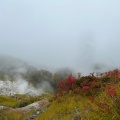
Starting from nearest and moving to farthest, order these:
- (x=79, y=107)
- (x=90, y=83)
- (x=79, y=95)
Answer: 1. (x=79, y=107)
2. (x=79, y=95)
3. (x=90, y=83)

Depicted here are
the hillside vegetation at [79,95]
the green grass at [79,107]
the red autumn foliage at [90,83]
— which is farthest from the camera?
the red autumn foliage at [90,83]

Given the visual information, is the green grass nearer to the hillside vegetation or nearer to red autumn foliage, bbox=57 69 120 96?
the hillside vegetation

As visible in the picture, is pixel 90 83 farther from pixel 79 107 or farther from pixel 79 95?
pixel 79 107

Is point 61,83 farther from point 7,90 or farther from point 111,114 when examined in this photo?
point 7,90

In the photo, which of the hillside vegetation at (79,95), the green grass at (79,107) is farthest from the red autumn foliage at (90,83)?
the green grass at (79,107)

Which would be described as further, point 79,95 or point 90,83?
point 90,83

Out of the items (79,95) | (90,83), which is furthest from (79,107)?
(90,83)

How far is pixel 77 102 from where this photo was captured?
16.8m

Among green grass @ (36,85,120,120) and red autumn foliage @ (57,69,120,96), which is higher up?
red autumn foliage @ (57,69,120,96)

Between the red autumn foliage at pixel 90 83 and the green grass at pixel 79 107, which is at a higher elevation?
the red autumn foliage at pixel 90 83

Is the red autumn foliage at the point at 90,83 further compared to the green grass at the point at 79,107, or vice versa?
the red autumn foliage at the point at 90,83

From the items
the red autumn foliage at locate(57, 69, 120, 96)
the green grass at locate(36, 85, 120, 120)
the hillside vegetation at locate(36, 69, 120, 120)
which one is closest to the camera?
the green grass at locate(36, 85, 120, 120)

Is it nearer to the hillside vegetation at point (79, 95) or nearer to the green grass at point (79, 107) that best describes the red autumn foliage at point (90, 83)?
the hillside vegetation at point (79, 95)

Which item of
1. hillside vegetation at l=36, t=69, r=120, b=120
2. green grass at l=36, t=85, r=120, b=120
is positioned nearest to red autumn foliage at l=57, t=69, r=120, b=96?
hillside vegetation at l=36, t=69, r=120, b=120
